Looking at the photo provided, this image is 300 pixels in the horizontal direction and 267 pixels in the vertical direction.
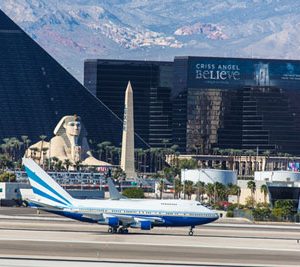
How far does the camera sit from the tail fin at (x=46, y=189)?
5153 inches

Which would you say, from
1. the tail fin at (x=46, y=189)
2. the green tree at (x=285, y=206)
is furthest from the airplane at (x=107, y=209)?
the green tree at (x=285, y=206)

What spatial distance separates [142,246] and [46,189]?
18.9 meters

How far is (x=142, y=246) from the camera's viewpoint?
114562mm

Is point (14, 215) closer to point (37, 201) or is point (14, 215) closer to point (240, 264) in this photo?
point (37, 201)

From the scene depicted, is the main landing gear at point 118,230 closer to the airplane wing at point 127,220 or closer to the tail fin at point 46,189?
the airplane wing at point 127,220

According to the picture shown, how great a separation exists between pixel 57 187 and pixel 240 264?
1297 inches

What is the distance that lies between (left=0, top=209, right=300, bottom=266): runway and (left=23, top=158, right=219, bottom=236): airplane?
123cm

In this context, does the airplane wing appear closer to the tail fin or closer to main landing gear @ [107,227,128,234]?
main landing gear @ [107,227,128,234]

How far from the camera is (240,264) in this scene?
101 m

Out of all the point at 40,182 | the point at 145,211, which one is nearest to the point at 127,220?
the point at 145,211

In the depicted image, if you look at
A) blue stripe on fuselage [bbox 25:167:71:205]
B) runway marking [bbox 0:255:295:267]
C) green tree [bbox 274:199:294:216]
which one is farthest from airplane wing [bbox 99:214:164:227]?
green tree [bbox 274:199:294:216]

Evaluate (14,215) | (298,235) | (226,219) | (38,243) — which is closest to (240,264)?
(38,243)

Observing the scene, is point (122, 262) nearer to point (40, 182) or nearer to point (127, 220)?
point (127, 220)

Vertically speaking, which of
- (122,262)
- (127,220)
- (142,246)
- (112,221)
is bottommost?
(122,262)
